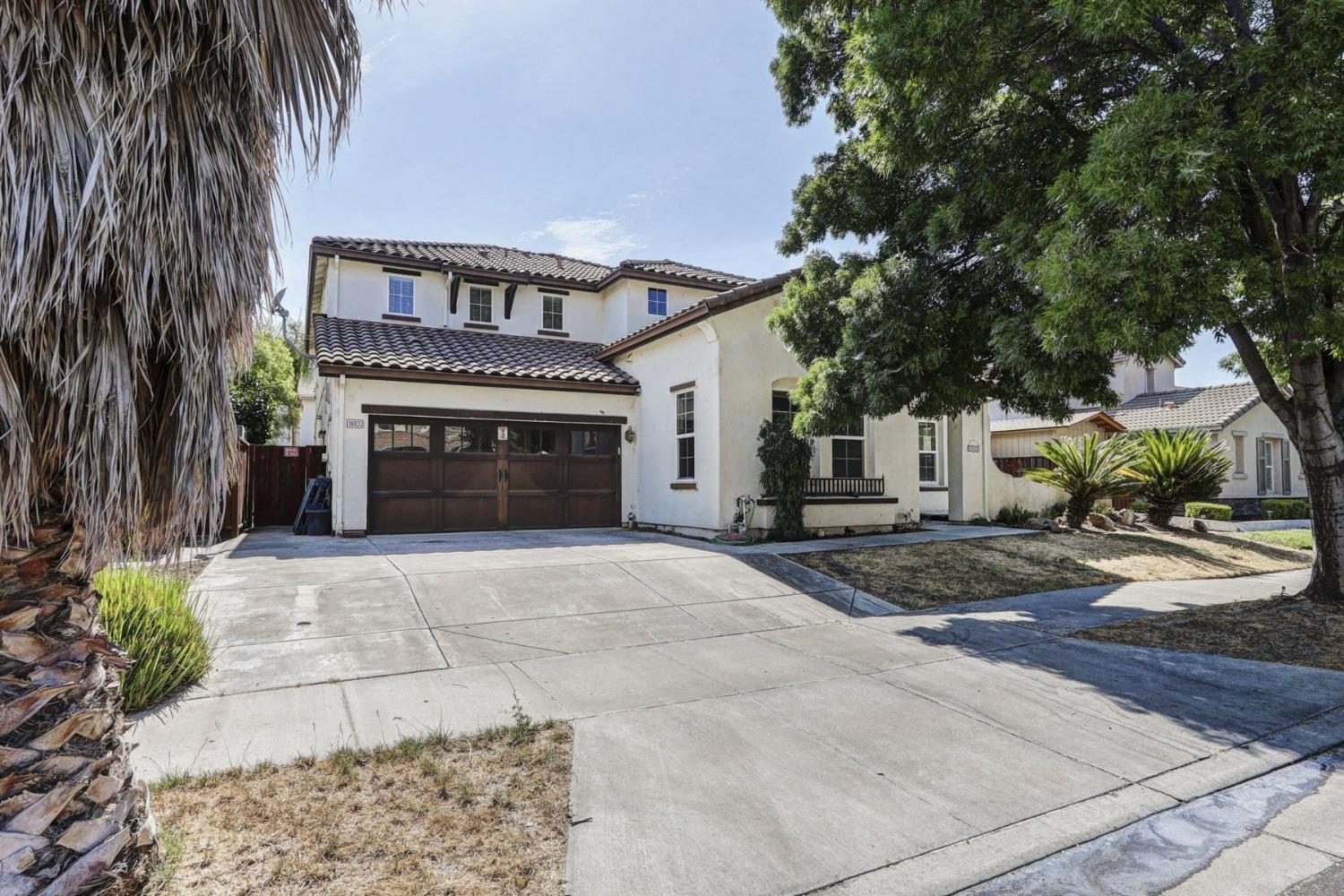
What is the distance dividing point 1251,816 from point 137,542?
541 cm

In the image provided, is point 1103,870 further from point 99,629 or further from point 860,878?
point 99,629

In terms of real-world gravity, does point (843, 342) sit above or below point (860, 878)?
above

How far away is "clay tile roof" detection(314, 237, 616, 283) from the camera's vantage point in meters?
16.3

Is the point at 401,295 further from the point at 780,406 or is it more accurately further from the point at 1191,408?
the point at 1191,408

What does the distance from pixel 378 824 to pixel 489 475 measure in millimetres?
11007

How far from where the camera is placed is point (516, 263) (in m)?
18.6

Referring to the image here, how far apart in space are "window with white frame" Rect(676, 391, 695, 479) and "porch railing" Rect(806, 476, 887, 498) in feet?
7.63

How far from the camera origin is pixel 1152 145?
18.4 ft

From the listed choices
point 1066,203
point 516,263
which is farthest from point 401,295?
point 1066,203

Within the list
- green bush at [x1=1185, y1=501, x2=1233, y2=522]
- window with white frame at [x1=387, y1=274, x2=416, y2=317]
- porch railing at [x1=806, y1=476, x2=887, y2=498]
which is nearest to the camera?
porch railing at [x1=806, y1=476, x2=887, y2=498]

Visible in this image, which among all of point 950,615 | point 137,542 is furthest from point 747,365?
point 137,542

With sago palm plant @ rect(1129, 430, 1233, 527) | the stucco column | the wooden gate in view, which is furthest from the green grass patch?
the wooden gate

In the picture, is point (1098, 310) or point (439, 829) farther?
point (1098, 310)

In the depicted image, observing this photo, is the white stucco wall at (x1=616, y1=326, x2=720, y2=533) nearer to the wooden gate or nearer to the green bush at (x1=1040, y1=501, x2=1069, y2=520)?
the wooden gate
